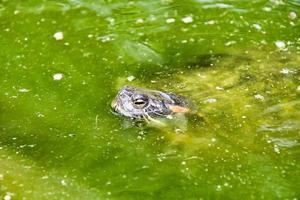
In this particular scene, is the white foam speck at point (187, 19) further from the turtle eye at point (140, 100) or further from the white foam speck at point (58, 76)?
the turtle eye at point (140, 100)

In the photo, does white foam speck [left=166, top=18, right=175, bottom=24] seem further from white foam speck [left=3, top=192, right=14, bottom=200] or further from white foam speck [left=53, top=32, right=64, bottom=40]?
white foam speck [left=3, top=192, right=14, bottom=200]

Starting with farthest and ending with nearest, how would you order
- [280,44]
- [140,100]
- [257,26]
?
Answer: [257,26]
[280,44]
[140,100]

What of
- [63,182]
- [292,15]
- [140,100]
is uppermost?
[140,100]

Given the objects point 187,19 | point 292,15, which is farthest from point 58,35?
point 292,15

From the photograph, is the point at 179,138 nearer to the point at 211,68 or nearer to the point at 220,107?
the point at 220,107

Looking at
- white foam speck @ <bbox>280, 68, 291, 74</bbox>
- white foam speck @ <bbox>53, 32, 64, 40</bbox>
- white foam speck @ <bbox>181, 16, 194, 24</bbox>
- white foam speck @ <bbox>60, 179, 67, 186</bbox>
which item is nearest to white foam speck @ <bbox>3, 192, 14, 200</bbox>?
white foam speck @ <bbox>60, 179, 67, 186</bbox>

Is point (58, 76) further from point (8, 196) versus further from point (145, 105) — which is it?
point (8, 196)
